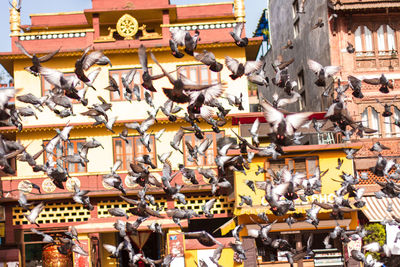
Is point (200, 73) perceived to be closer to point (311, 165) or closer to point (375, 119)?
point (311, 165)

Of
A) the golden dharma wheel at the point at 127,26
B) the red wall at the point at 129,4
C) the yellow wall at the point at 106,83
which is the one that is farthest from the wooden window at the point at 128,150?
the red wall at the point at 129,4

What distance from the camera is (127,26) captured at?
26.9 metres

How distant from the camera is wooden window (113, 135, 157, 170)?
2608 centimetres

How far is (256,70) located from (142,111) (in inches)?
525

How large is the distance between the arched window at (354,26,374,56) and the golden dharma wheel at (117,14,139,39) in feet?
32.3

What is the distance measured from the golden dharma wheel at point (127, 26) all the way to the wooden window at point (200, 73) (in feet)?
9.19

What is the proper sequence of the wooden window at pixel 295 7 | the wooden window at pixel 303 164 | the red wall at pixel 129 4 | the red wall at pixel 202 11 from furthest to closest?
the wooden window at pixel 295 7 → the red wall at pixel 202 11 → the red wall at pixel 129 4 → the wooden window at pixel 303 164

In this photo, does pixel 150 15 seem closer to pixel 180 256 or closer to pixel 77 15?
pixel 77 15

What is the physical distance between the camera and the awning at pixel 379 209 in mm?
22500

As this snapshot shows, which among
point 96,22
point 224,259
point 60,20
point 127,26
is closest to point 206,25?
point 127,26

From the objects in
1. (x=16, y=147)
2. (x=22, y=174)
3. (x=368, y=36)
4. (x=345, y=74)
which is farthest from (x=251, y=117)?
(x=16, y=147)

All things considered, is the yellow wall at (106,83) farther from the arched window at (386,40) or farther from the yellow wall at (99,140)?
the arched window at (386,40)

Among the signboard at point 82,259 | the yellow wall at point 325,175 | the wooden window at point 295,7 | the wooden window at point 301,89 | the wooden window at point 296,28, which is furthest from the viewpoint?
the wooden window at point 296,28

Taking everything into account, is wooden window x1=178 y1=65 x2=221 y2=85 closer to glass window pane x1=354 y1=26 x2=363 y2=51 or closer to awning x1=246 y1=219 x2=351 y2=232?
glass window pane x1=354 y1=26 x2=363 y2=51
